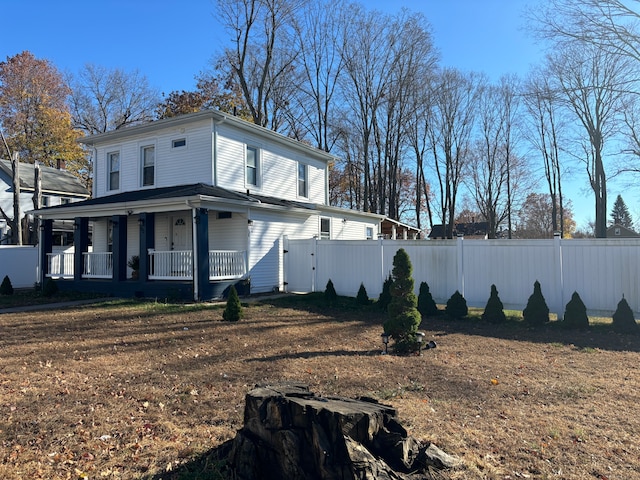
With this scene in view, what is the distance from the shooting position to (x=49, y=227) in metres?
16.6

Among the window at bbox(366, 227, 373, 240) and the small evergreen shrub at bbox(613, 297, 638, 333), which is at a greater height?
the window at bbox(366, 227, 373, 240)

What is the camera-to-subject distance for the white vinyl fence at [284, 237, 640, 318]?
31.2 feet

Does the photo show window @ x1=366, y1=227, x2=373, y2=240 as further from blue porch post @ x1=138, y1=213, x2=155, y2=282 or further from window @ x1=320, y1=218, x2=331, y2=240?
blue porch post @ x1=138, y1=213, x2=155, y2=282

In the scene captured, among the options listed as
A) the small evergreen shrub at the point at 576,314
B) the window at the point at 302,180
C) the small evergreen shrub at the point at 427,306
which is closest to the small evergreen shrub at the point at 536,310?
the small evergreen shrub at the point at 576,314

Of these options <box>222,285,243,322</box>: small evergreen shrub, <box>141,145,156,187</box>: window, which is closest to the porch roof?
<box>141,145,156,187</box>: window

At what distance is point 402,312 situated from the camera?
7254 mm

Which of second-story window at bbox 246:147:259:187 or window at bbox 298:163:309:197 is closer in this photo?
Result: second-story window at bbox 246:147:259:187

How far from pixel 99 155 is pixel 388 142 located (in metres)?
21.4

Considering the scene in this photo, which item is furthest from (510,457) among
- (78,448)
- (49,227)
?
(49,227)

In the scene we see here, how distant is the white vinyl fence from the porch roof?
357 cm

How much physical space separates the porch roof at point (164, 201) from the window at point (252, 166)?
2.31 feet

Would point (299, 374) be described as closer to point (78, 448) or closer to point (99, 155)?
point (78, 448)

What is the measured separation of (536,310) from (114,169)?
631 inches

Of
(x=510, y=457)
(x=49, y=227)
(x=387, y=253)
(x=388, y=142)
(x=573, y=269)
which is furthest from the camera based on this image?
(x=388, y=142)
